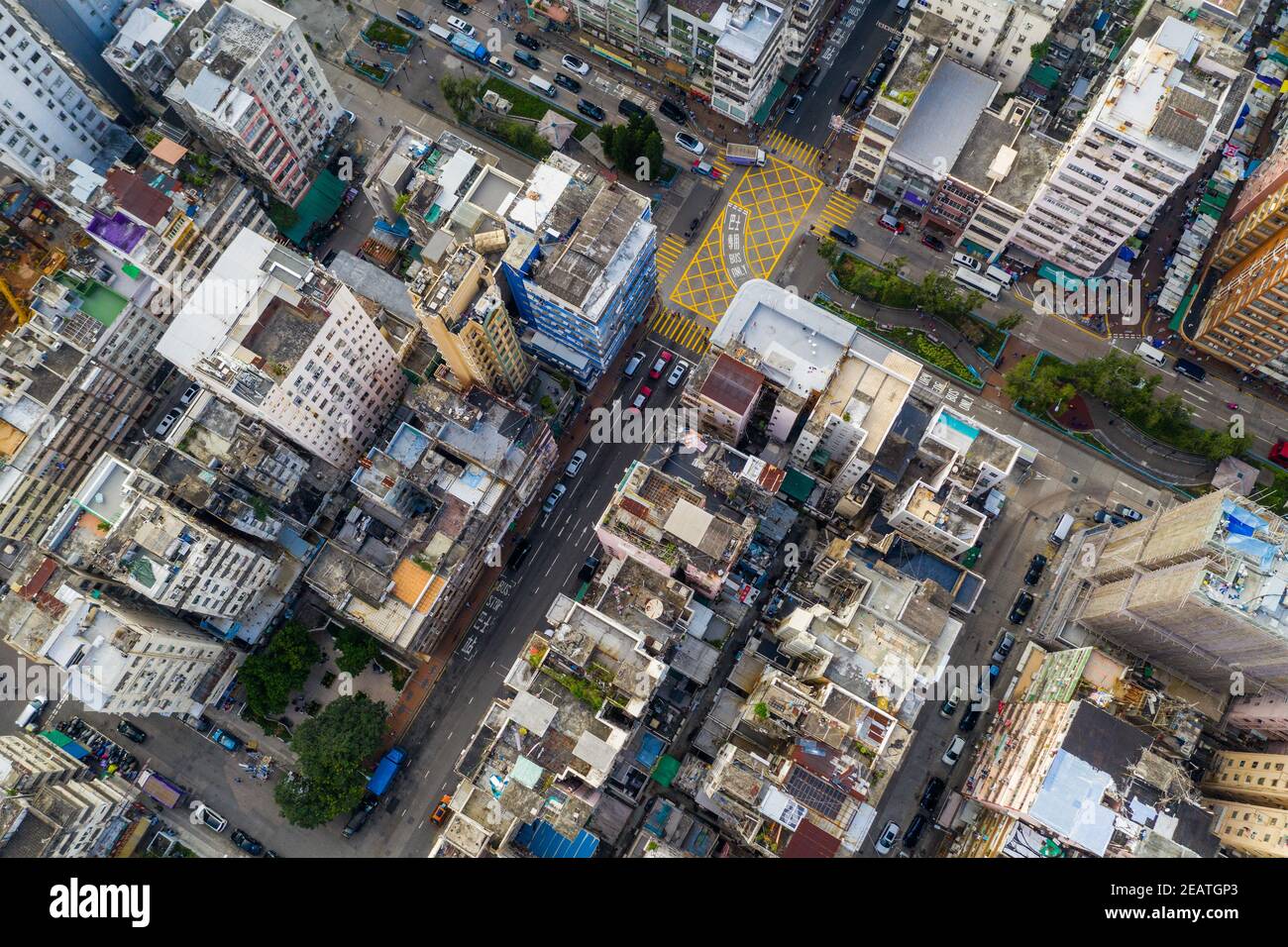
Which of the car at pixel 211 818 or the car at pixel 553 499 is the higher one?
the car at pixel 553 499

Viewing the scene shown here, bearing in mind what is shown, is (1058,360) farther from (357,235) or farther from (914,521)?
(357,235)

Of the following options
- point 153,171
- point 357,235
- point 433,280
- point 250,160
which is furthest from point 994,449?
point 153,171

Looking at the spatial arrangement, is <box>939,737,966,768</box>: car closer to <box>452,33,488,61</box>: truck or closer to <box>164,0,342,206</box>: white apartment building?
<box>164,0,342,206</box>: white apartment building

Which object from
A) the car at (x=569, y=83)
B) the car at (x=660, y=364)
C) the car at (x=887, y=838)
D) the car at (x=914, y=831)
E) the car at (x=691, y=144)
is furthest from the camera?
the car at (x=569, y=83)

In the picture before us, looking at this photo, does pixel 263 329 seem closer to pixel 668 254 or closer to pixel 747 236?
pixel 668 254

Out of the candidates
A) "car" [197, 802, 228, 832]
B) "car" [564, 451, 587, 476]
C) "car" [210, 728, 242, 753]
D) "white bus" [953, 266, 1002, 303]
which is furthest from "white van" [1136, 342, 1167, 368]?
"car" [197, 802, 228, 832]

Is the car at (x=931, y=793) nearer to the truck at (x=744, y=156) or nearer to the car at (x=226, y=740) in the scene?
the car at (x=226, y=740)

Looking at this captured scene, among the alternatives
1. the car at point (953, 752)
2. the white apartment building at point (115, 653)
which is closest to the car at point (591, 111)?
the white apartment building at point (115, 653)
